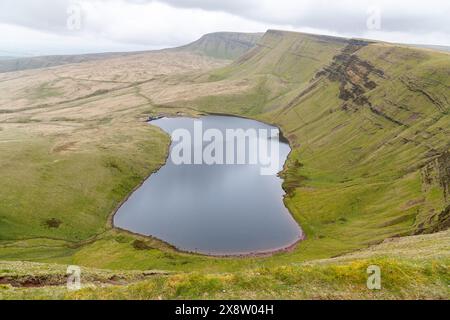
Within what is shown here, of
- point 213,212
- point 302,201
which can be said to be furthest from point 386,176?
point 213,212

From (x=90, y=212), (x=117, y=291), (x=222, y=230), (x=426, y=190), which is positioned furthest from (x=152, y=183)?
(x=117, y=291)

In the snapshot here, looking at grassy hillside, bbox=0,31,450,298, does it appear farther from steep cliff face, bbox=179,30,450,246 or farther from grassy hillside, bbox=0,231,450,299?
steep cliff face, bbox=179,30,450,246

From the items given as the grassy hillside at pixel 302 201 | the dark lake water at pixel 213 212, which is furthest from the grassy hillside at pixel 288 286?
the dark lake water at pixel 213 212

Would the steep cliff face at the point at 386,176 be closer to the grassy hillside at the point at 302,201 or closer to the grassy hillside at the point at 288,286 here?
the grassy hillside at the point at 302,201

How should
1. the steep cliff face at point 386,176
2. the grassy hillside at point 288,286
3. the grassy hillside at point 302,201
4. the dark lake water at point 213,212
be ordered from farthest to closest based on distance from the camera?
the dark lake water at point 213,212 < the steep cliff face at point 386,176 < the grassy hillside at point 302,201 < the grassy hillside at point 288,286

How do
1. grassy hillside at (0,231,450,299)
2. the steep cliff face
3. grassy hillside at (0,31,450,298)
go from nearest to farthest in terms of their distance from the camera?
grassy hillside at (0,231,450,299)
grassy hillside at (0,31,450,298)
the steep cliff face

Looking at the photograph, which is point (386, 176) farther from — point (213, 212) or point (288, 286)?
point (288, 286)

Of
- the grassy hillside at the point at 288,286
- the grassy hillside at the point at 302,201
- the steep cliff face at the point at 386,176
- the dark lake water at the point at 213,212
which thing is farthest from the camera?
the dark lake water at the point at 213,212

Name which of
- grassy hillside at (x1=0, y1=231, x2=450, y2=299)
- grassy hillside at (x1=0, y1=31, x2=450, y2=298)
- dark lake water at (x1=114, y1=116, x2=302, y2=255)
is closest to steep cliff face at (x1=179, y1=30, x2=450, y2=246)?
grassy hillside at (x1=0, y1=31, x2=450, y2=298)

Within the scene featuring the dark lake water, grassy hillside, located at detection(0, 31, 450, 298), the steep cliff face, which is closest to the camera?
grassy hillside, located at detection(0, 31, 450, 298)

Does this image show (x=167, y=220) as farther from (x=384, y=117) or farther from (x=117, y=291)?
(x=384, y=117)
